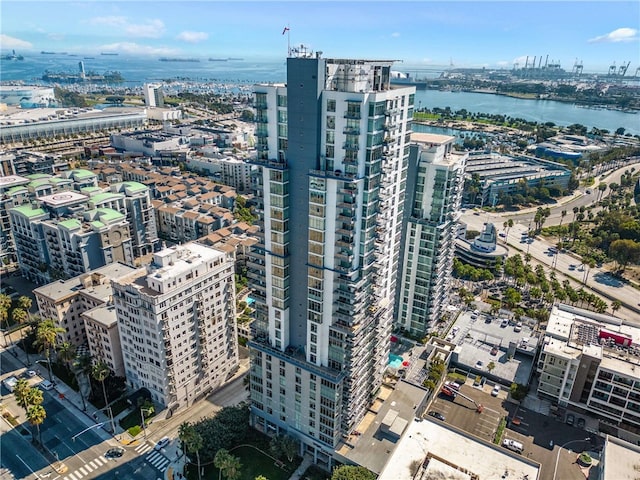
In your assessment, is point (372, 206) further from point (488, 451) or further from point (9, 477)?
A: point (9, 477)

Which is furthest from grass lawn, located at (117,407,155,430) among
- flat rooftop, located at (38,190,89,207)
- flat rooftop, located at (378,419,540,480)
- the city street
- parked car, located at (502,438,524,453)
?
the city street

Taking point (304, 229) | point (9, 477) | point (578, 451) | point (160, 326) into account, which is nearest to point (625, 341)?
point (578, 451)

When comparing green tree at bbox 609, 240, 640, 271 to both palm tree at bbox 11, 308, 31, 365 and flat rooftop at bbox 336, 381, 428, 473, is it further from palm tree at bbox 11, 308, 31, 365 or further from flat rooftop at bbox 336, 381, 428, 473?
palm tree at bbox 11, 308, 31, 365

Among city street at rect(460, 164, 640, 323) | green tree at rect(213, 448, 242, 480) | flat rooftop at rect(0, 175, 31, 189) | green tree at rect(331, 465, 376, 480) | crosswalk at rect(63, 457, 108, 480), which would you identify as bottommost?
crosswalk at rect(63, 457, 108, 480)

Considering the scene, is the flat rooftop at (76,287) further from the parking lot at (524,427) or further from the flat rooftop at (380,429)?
the parking lot at (524,427)

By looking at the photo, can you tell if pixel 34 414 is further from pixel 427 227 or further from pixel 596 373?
pixel 596 373
